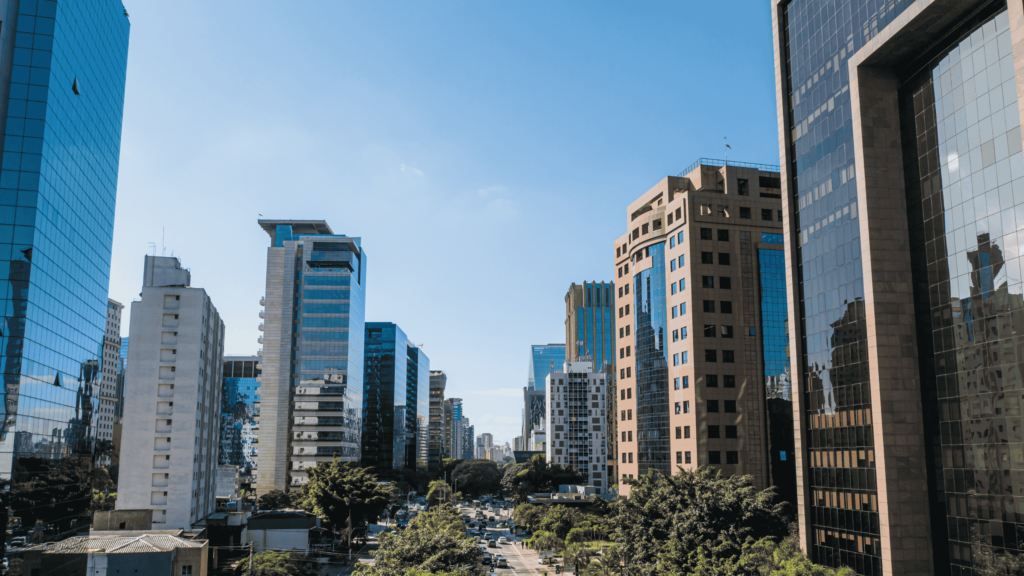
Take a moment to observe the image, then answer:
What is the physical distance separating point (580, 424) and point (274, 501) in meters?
85.8

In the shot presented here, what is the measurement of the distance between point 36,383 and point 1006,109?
257 feet

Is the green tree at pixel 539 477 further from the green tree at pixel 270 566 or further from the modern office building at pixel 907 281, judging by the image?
the modern office building at pixel 907 281

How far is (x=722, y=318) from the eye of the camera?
8744 centimetres

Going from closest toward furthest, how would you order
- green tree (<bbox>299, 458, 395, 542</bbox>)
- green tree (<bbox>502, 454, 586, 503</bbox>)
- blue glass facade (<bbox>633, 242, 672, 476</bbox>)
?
green tree (<bbox>299, 458, 395, 542</bbox>) → blue glass facade (<bbox>633, 242, 672, 476</bbox>) → green tree (<bbox>502, 454, 586, 503</bbox>)

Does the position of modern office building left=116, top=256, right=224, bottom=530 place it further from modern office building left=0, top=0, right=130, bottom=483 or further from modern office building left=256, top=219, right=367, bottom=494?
modern office building left=256, top=219, right=367, bottom=494

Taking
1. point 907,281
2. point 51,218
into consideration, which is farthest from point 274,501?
point 907,281

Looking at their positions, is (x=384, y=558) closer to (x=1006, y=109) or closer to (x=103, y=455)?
(x=1006, y=109)

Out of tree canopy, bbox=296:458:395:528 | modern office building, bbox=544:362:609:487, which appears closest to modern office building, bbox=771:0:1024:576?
tree canopy, bbox=296:458:395:528

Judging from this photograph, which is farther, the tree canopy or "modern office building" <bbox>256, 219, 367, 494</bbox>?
"modern office building" <bbox>256, 219, 367, 494</bbox>

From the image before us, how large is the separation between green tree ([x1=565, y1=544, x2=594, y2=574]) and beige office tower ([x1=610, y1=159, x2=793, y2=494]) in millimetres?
15807

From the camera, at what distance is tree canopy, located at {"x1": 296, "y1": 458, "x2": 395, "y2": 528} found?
299 ft

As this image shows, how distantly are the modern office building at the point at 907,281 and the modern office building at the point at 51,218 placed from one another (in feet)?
215

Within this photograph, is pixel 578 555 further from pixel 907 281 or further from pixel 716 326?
pixel 907 281

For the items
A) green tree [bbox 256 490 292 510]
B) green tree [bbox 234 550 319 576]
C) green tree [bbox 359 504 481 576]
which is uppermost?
green tree [bbox 359 504 481 576]
